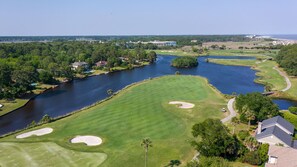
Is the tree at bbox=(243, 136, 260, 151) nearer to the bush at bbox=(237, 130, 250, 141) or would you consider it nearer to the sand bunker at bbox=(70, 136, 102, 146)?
Result: the bush at bbox=(237, 130, 250, 141)

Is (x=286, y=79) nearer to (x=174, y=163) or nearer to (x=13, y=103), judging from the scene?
(x=174, y=163)

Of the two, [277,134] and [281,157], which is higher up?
[277,134]

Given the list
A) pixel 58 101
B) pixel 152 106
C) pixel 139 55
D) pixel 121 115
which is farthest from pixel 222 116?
pixel 139 55

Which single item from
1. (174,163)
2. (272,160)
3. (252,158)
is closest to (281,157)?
(272,160)

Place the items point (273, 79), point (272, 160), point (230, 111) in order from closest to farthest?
point (272, 160) → point (230, 111) → point (273, 79)

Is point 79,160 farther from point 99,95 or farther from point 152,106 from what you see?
point 99,95

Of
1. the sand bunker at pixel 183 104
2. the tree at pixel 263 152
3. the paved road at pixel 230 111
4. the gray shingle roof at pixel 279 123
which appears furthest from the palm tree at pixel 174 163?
the sand bunker at pixel 183 104

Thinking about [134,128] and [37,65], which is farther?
[37,65]

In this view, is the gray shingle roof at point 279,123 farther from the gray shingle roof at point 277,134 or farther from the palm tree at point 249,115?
the palm tree at point 249,115
